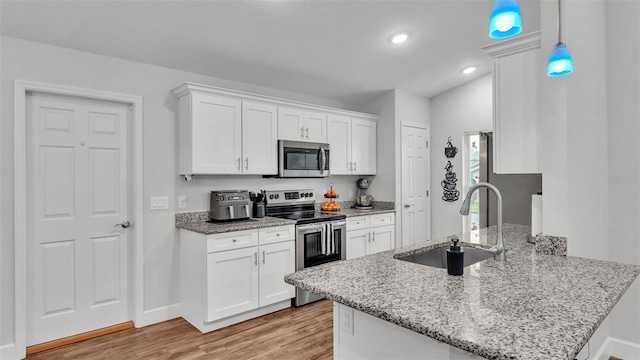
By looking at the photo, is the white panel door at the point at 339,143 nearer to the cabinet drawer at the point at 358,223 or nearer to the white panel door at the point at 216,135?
the cabinet drawer at the point at 358,223

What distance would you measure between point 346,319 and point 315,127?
3.07 m

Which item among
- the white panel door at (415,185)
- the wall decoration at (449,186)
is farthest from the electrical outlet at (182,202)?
the wall decoration at (449,186)

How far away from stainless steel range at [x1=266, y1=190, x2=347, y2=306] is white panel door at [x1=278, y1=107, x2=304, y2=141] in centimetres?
69

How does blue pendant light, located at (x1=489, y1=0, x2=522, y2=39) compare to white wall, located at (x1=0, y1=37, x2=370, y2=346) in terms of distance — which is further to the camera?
white wall, located at (x1=0, y1=37, x2=370, y2=346)

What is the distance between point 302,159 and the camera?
163 inches

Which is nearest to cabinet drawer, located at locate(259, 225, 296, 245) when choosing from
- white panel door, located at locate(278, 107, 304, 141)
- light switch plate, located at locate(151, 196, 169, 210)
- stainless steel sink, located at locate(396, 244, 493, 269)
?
light switch plate, located at locate(151, 196, 169, 210)

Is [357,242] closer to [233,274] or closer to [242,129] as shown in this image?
[233,274]

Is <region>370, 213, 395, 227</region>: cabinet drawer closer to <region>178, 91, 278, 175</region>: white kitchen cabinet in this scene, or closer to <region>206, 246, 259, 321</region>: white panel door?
<region>178, 91, 278, 175</region>: white kitchen cabinet

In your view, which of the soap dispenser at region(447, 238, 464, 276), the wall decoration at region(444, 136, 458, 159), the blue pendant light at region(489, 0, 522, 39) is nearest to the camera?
the blue pendant light at region(489, 0, 522, 39)

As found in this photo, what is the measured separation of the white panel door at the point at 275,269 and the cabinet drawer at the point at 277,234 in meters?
0.04

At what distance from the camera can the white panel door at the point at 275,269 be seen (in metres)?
3.40

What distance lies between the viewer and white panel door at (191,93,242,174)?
3289 millimetres

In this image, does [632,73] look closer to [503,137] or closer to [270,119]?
[503,137]

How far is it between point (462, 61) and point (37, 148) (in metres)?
4.48
